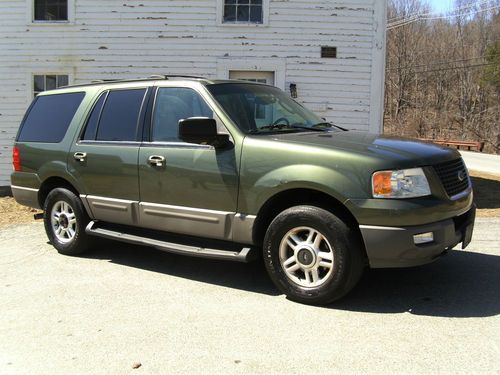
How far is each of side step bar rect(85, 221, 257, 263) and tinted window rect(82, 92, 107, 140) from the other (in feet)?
3.10

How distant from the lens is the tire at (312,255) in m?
4.07

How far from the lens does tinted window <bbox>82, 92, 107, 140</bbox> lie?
18.7ft

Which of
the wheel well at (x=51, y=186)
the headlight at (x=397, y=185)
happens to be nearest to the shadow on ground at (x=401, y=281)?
the wheel well at (x=51, y=186)

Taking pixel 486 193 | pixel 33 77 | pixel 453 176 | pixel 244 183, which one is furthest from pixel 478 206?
pixel 33 77

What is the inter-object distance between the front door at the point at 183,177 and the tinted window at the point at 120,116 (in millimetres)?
258

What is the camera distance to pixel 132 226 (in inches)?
216

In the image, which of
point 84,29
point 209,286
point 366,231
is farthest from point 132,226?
point 84,29

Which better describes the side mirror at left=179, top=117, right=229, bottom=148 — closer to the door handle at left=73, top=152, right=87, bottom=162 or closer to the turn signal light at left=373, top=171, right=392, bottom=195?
the turn signal light at left=373, top=171, right=392, bottom=195

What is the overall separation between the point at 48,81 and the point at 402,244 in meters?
10.0

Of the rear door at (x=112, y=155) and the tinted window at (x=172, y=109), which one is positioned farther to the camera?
the rear door at (x=112, y=155)

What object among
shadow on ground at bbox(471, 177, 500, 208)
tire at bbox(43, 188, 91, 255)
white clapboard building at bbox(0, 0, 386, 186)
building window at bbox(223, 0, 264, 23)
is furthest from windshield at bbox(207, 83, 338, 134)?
building window at bbox(223, 0, 264, 23)

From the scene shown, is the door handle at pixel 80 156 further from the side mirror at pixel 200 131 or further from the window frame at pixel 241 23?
the window frame at pixel 241 23

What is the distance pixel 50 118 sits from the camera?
20.5 ft

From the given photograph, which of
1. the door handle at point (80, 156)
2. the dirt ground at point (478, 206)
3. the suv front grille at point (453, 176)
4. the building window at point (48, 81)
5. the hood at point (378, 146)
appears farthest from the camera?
the building window at point (48, 81)
